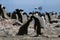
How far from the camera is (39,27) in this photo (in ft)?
53.0

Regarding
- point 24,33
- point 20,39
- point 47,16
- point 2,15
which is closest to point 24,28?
point 24,33

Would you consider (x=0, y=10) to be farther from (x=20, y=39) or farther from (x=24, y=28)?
(x=20, y=39)

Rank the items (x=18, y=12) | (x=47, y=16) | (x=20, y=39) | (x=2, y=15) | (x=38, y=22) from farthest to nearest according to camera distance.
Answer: (x=47, y=16)
(x=18, y=12)
(x=2, y=15)
(x=38, y=22)
(x=20, y=39)

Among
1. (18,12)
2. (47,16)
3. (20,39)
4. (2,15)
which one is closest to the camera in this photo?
(20,39)

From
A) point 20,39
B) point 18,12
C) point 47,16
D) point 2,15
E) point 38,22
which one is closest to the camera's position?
point 20,39

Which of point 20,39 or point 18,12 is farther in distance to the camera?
point 18,12

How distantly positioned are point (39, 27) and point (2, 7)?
16721 mm

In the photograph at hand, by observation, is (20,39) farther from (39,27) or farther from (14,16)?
(14,16)

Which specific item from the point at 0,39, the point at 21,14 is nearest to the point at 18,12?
the point at 21,14

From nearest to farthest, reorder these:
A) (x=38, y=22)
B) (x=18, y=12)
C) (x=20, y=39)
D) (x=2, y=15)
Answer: (x=20, y=39)
(x=38, y=22)
(x=2, y=15)
(x=18, y=12)

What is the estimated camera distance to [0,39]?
492 inches

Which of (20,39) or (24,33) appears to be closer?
(20,39)

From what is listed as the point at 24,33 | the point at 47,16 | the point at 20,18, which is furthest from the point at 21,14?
the point at 24,33

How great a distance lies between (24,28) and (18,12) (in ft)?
Answer: 56.2
